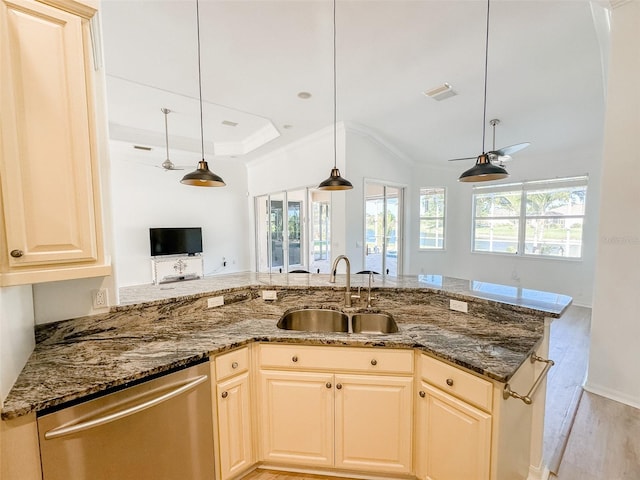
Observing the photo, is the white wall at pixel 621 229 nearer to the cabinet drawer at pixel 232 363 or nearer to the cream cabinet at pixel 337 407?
the cream cabinet at pixel 337 407

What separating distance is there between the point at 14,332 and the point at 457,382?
2.00 meters

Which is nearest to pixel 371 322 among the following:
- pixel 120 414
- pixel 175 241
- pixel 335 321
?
pixel 335 321

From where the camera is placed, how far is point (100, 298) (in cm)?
160

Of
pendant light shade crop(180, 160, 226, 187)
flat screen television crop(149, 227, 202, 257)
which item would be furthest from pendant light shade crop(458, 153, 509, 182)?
flat screen television crop(149, 227, 202, 257)

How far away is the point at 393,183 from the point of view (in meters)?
5.43

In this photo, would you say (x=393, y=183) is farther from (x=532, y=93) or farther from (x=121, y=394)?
(x=121, y=394)

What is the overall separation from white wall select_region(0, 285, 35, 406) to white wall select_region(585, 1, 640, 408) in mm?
4032

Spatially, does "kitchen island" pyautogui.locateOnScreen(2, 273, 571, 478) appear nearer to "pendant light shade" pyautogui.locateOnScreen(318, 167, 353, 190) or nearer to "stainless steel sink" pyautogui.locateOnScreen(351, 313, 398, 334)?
"stainless steel sink" pyautogui.locateOnScreen(351, 313, 398, 334)

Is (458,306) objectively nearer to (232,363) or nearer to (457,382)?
(457,382)

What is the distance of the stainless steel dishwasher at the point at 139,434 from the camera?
3.47 feet

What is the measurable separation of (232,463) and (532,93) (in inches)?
197

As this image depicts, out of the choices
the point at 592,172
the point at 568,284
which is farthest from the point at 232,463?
the point at 592,172

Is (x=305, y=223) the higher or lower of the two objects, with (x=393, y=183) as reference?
lower

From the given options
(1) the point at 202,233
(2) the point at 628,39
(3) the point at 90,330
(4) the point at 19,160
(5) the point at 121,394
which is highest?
(2) the point at 628,39
